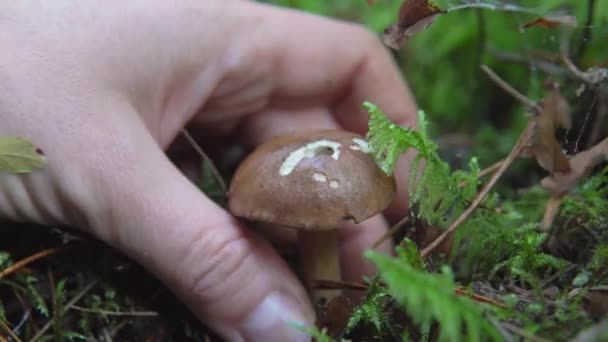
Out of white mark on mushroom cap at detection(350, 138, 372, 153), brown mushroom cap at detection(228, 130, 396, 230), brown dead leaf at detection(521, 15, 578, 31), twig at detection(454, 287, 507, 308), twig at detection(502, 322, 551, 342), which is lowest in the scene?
twig at detection(454, 287, 507, 308)

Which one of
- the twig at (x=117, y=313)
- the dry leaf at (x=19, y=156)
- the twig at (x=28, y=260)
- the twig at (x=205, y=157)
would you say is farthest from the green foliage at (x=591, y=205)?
the twig at (x=28, y=260)

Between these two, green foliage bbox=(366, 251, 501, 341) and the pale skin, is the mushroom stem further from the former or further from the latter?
green foliage bbox=(366, 251, 501, 341)

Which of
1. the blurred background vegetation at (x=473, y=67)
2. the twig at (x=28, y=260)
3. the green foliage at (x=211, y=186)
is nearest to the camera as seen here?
the twig at (x=28, y=260)

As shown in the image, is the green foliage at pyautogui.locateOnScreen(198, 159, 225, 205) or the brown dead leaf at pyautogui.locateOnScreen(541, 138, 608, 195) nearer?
the brown dead leaf at pyautogui.locateOnScreen(541, 138, 608, 195)

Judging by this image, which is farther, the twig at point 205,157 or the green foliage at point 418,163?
the twig at point 205,157

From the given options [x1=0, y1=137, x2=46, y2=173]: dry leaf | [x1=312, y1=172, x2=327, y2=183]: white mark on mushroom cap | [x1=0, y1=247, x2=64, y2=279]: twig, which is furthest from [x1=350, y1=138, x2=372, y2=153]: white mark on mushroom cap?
[x1=0, y1=247, x2=64, y2=279]: twig

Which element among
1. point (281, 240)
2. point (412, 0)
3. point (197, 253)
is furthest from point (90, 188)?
point (412, 0)

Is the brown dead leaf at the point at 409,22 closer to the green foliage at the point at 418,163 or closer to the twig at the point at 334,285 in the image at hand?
the green foliage at the point at 418,163

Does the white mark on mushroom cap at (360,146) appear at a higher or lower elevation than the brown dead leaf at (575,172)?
lower

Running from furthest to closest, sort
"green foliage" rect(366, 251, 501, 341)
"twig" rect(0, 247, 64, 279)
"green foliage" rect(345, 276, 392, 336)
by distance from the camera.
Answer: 1. "twig" rect(0, 247, 64, 279)
2. "green foliage" rect(345, 276, 392, 336)
3. "green foliage" rect(366, 251, 501, 341)
